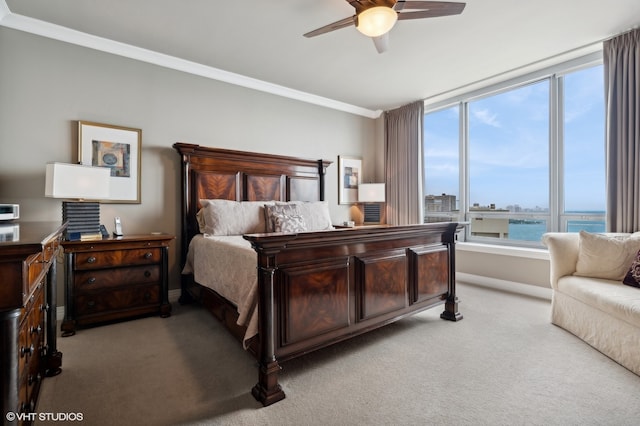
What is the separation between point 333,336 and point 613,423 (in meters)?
1.48

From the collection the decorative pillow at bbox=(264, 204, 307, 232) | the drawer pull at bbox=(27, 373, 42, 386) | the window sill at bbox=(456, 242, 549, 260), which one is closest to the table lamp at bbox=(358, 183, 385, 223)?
the window sill at bbox=(456, 242, 549, 260)

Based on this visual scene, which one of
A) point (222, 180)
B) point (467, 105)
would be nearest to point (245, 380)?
point (222, 180)

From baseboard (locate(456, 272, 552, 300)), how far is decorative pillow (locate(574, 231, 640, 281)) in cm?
94

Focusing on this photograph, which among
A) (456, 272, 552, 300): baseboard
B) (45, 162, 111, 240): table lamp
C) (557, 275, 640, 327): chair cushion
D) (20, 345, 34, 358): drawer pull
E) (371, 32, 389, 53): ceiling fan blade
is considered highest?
(371, 32, 389, 53): ceiling fan blade

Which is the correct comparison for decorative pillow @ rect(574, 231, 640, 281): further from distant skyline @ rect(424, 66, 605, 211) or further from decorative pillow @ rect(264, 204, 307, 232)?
decorative pillow @ rect(264, 204, 307, 232)

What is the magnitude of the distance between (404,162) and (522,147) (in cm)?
165

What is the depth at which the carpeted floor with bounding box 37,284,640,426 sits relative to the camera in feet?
5.06

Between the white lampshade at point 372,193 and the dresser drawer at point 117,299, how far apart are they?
3.30m

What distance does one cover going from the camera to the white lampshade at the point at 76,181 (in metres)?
2.43

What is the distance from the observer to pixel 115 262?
8.96 feet

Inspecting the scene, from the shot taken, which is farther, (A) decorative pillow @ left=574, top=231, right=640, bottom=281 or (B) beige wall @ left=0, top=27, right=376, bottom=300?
(B) beige wall @ left=0, top=27, right=376, bottom=300

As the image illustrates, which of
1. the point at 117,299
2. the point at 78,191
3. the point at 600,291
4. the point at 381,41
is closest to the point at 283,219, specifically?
the point at 117,299

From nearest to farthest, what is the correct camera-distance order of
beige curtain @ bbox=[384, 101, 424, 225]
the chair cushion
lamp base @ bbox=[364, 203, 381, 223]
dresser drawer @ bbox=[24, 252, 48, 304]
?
dresser drawer @ bbox=[24, 252, 48, 304], the chair cushion, beige curtain @ bbox=[384, 101, 424, 225], lamp base @ bbox=[364, 203, 381, 223]

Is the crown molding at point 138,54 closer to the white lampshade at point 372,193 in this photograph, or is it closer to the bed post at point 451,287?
the white lampshade at point 372,193
